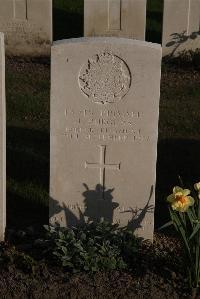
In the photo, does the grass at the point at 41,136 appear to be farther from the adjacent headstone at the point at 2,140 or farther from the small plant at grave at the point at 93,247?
the small plant at grave at the point at 93,247

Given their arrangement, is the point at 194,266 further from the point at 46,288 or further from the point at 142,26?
the point at 142,26

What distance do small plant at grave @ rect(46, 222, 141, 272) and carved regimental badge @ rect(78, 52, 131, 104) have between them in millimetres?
964

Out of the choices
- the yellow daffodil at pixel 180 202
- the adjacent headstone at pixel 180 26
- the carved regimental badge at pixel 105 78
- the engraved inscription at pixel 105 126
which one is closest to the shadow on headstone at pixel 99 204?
the engraved inscription at pixel 105 126

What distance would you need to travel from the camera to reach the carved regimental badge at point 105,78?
5.36 meters

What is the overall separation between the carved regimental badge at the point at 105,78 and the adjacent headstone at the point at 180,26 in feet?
22.4

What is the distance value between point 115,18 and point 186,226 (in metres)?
7.63

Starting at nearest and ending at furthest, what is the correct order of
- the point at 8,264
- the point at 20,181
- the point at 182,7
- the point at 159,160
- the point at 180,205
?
the point at 180,205
the point at 8,264
the point at 20,181
the point at 159,160
the point at 182,7

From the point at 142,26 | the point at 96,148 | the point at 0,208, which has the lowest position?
the point at 0,208

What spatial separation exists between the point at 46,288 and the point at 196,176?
274 cm

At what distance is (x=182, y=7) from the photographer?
12.0m

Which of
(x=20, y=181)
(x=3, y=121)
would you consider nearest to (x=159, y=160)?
(x=20, y=181)

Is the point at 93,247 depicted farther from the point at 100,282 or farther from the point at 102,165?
the point at 102,165

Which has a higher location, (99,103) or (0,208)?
(99,103)

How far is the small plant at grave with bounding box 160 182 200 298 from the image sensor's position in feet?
16.2
